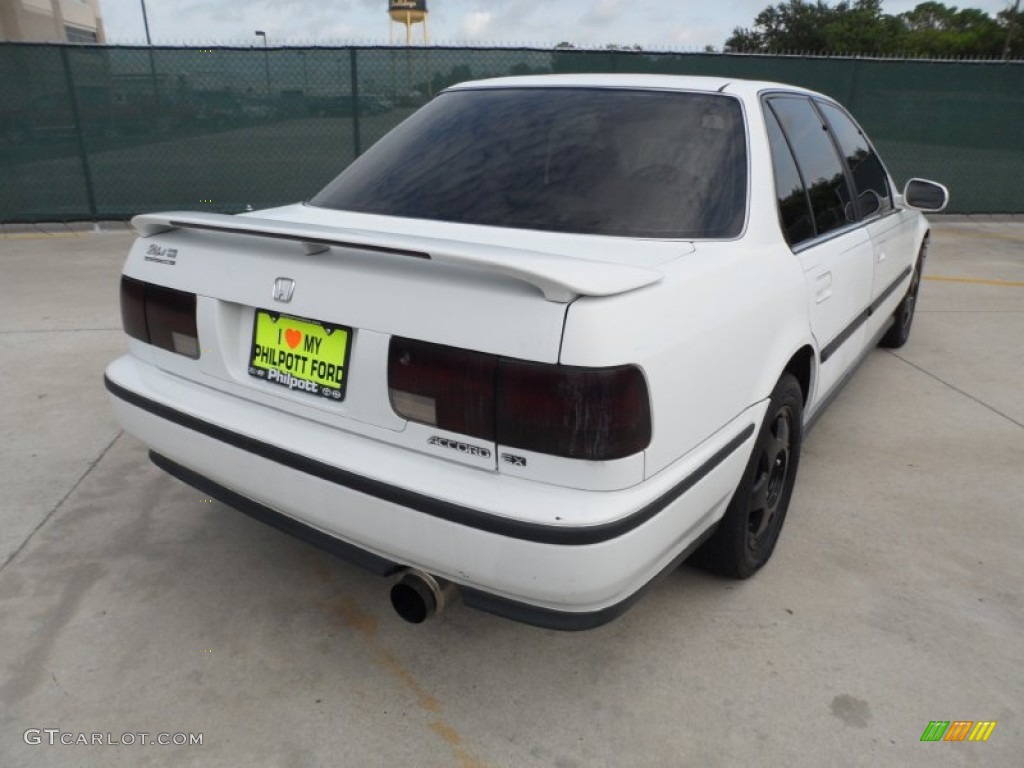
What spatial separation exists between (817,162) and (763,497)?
1.38 meters

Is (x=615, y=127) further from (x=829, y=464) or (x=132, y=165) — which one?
(x=132, y=165)

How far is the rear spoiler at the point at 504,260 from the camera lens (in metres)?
1.61

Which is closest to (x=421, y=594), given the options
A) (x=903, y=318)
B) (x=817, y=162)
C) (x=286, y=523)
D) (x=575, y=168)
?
(x=286, y=523)

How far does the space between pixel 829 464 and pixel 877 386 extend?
128 centimetres

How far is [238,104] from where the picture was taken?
915cm

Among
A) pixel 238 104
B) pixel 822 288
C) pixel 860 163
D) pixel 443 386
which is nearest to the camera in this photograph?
pixel 443 386

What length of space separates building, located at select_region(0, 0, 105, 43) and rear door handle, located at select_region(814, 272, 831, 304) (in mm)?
28364

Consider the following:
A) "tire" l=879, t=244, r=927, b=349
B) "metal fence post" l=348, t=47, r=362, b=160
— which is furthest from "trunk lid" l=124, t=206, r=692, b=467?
"metal fence post" l=348, t=47, r=362, b=160

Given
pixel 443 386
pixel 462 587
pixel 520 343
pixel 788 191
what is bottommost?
pixel 462 587

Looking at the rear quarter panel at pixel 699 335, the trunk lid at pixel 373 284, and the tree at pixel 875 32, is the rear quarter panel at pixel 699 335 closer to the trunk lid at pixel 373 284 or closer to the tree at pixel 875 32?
the trunk lid at pixel 373 284

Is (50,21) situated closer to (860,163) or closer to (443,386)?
(860,163)

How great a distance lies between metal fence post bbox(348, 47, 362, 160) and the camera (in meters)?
9.07

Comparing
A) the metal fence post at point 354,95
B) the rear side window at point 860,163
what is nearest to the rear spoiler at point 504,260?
the rear side window at point 860,163

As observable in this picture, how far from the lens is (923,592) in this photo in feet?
8.46
